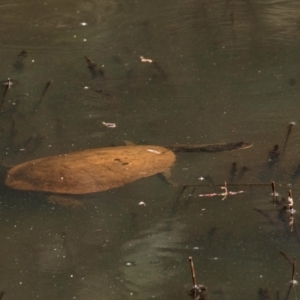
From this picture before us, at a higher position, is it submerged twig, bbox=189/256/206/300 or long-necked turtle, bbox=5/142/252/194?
long-necked turtle, bbox=5/142/252/194

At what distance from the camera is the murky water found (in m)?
2.62

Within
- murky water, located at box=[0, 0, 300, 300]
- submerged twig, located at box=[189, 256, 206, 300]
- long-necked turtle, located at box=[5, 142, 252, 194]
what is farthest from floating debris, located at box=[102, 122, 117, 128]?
submerged twig, located at box=[189, 256, 206, 300]

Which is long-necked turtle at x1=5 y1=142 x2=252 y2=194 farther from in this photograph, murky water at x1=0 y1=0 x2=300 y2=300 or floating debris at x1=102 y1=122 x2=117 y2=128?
floating debris at x1=102 y1=122 x2=117 y2=128

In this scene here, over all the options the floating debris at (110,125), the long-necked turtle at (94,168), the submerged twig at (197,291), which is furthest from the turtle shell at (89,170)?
the submerged twig at (197,291)

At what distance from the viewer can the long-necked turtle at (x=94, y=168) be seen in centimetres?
310

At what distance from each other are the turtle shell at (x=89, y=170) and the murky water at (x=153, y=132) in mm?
61

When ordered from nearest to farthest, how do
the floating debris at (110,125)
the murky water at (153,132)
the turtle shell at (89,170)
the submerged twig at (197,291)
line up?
the submerged twig at (197,291) < the murky water at (153,132) < the turtle shell at (89,170) < the floating debris at (110,125)

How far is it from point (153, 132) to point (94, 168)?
0.44 m

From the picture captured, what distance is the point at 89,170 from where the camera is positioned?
10.3 feet

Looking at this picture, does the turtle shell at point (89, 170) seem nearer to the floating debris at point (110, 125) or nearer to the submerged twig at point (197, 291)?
the floating debris at point (110, 125)

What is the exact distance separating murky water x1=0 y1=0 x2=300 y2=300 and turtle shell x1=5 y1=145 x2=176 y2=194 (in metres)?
0.06

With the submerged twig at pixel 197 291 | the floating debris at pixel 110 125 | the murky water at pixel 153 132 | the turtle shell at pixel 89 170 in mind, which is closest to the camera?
the submerged twig at pixel 197 291

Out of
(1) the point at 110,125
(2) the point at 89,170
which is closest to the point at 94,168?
(2) the point at 89,170

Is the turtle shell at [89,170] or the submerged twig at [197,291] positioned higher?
the turtle shell at [89,170]
